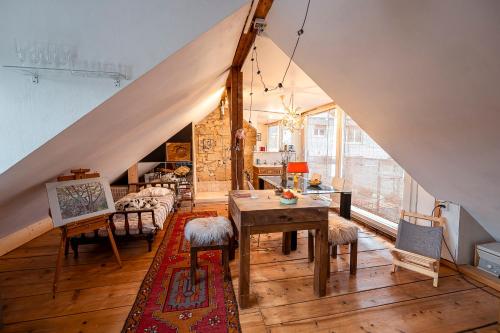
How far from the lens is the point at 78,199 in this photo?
87.0 inches

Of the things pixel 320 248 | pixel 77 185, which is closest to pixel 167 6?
pixel 77 185

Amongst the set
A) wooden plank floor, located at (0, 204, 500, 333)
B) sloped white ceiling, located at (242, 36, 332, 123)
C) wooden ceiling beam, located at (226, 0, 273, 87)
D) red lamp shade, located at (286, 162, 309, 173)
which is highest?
wooden ceiling beam, located at (226, 0, 273, 87)

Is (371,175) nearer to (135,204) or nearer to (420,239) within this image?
(420,239)

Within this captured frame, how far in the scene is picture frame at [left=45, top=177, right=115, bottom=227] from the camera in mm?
2047

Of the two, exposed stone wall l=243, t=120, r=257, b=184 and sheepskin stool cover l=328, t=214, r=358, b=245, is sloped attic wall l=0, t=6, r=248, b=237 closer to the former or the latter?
sheepskin stool cover l=328, t=214, r=358, b=245

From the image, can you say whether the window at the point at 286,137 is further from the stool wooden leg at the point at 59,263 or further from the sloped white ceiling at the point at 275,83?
the stool wooden leg at the point at 59,263

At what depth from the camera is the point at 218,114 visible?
21.1 feet

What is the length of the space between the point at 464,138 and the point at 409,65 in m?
0.70

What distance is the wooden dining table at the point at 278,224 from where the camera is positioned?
5.66 ft

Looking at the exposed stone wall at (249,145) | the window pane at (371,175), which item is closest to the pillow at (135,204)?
the window pane at (371,175)

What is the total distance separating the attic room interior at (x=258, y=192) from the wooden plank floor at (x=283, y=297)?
2cm

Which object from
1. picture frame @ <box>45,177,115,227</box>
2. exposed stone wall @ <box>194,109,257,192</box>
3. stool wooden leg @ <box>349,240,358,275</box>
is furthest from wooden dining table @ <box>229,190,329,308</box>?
exposed stone wall @ <box>194,109,257,192</box>

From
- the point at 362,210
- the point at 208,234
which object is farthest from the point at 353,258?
the point at 362,210

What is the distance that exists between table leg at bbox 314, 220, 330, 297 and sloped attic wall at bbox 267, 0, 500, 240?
45.4 inches
